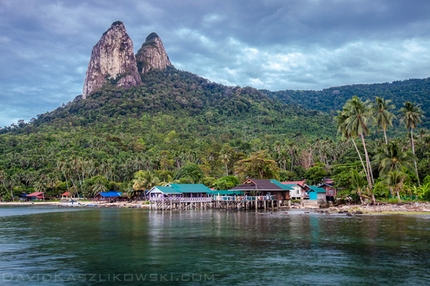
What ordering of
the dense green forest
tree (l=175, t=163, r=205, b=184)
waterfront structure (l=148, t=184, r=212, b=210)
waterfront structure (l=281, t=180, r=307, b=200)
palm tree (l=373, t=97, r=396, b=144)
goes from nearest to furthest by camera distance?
palm tree (l=373, t=97, r=396, b=144)
the dense green forest
waterfront structure (l=148, t=184, r=212, b=210)
waterfront structure (l=281, t=180, r=307, b=200)
tree (l=175, t=163, r=205, b=184)

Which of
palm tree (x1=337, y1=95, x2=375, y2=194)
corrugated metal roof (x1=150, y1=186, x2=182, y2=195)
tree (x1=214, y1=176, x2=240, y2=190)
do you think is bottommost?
corrugated metal roof (x1=150, y1=186, x2=182, y2=195)

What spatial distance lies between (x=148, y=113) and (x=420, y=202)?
158059 mm

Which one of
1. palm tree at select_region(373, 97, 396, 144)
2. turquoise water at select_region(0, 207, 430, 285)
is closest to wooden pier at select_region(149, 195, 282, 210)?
palm tree at select_region(373, 97, 396, 144)

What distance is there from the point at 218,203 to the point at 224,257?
4965cm

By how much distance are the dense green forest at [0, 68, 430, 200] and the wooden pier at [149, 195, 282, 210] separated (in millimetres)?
9504

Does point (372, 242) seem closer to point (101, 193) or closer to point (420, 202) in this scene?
point (420, 202)

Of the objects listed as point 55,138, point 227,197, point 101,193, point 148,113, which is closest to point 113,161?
point 101,193

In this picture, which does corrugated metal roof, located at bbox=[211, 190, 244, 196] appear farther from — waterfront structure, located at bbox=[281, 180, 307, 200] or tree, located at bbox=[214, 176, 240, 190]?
waterfront structure, located at bbox=[281, 180, 307, 200]

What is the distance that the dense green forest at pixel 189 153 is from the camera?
2601 inches

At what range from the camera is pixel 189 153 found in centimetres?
12081

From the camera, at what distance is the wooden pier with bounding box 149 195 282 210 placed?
6731 cm

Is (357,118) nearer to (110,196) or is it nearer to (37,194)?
(110,196)

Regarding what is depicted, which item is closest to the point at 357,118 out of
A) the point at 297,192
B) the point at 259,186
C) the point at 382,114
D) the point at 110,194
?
the point at 382,114

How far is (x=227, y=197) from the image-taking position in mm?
Answer: 68938
